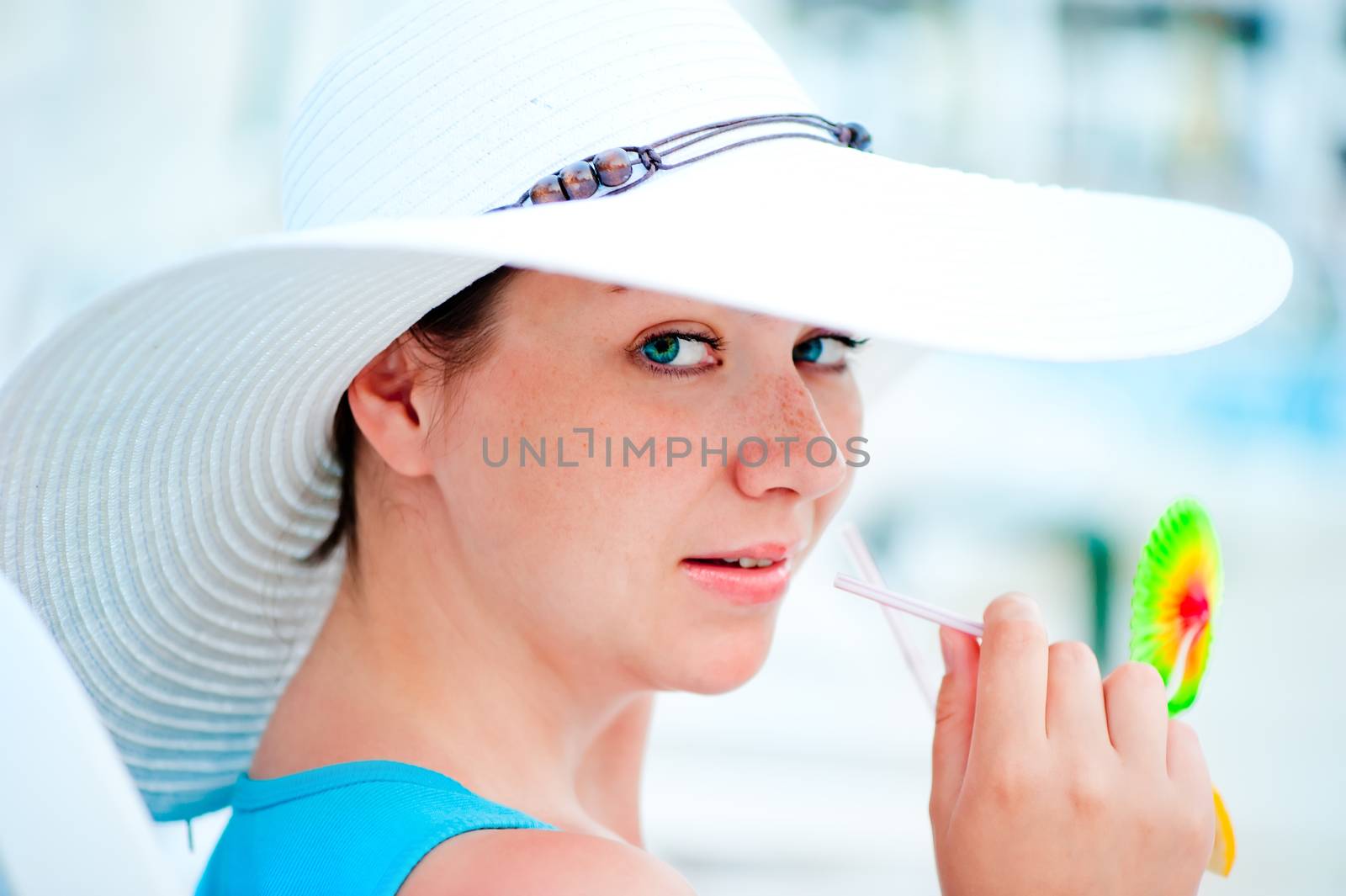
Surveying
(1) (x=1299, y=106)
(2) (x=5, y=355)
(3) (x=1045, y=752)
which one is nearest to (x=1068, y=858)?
(3) (x=1045, y=752)

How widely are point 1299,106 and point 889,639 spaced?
1.81m

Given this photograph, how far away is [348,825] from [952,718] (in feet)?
1.26

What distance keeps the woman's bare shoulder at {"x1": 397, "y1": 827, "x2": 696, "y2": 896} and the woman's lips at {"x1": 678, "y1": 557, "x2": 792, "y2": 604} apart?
0.19 meters

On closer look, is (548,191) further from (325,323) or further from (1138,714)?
(1138,714)

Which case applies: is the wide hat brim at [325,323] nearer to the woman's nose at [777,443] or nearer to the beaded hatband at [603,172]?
the beaded hatband at [603,172]

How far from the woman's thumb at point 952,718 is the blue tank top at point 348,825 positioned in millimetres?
244

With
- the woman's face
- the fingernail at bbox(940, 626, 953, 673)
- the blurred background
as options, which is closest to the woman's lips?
the woman's face

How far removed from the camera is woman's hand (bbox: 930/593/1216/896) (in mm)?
676

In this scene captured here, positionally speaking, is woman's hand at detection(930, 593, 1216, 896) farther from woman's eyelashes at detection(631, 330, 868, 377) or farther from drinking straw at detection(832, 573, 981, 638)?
woman's eyelashes at detection(631, 330, 868, 377)

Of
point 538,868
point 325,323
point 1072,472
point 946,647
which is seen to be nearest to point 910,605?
point 946,647

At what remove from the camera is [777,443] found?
30.2 inches

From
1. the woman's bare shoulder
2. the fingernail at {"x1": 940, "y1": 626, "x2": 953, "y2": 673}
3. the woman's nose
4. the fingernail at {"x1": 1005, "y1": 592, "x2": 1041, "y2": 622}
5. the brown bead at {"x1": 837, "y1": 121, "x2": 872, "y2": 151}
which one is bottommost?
the woman's bare shoulder

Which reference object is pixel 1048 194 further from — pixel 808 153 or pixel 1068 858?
pixel 1068 858

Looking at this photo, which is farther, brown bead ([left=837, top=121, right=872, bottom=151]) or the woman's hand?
brown bead ([left=837, top=121, right=872, bottom=151])
